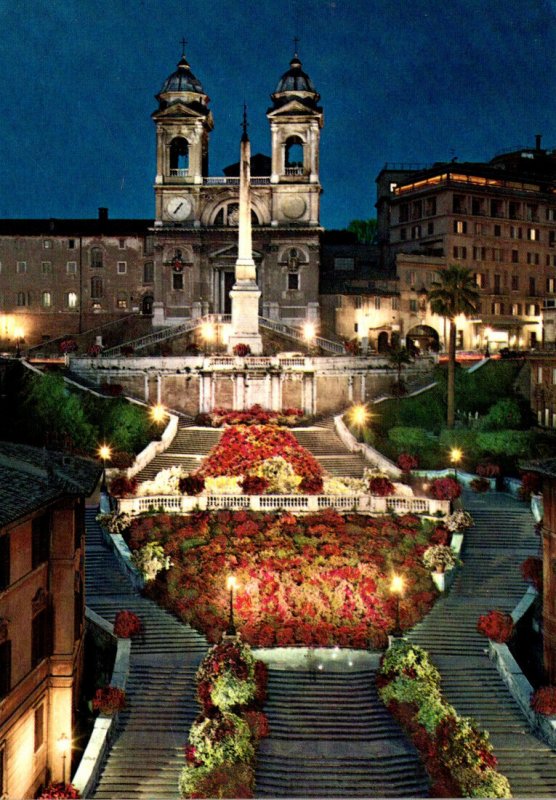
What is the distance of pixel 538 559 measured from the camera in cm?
3177

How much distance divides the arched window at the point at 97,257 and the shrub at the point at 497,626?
59092 millimetres

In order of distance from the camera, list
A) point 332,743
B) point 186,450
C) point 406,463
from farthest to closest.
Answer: point 186,450 < point 406,463 < point 332,743

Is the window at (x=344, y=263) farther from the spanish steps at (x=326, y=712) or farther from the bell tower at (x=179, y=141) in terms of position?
the spanish steps at (x=326, y=712)

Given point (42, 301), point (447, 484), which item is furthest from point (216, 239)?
point (447, 484)

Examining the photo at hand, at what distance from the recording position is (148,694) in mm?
25688

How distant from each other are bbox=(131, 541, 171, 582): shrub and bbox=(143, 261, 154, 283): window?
49613 mm

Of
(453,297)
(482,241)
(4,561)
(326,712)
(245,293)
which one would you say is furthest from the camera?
(482,241)

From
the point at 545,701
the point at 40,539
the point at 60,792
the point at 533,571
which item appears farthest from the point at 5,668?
the point at 533,571

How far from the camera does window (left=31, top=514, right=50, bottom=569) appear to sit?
2227 centimetres

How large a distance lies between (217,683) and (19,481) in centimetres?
829

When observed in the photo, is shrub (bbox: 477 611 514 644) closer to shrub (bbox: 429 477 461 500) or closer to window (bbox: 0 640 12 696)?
shrub (bbox: 429 477 461 500)

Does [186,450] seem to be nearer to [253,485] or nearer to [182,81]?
[253,485]

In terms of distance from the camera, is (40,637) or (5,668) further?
(40,637)

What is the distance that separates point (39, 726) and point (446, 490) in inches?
833
